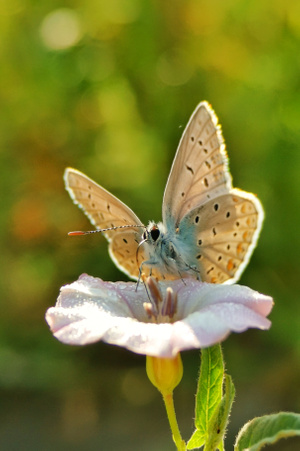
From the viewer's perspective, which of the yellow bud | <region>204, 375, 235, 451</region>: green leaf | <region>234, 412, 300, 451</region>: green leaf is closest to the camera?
<region>234, 412, 300, 451</region>: green leaf

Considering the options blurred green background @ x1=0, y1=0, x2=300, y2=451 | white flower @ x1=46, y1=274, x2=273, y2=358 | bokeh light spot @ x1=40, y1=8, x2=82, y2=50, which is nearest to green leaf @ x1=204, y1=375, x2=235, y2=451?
white flower @ x1=46, y1=274, x2=273, y2=358

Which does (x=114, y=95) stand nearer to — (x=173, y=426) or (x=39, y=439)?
(x=39, y=439)

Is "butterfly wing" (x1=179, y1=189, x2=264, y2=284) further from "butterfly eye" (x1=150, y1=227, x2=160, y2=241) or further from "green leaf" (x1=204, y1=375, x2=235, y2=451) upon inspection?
"green leaf" (x1=204, y1=375, x2=235, y2=451)

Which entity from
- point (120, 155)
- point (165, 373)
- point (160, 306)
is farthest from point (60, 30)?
point (165, 373)

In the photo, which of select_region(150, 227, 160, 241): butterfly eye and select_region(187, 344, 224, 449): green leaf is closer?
select_region(187, 344, 224, 449): green leaf

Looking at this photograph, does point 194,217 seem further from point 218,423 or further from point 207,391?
point 218,423

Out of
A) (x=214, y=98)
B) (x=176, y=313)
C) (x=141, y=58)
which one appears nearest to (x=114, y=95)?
(x=141, y=58)
